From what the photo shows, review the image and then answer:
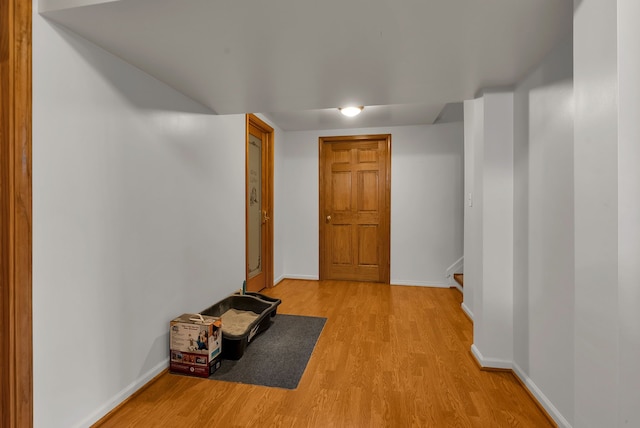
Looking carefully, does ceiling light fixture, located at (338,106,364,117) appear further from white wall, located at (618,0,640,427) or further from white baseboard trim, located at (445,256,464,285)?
white wall, located at (618,0,640,427)

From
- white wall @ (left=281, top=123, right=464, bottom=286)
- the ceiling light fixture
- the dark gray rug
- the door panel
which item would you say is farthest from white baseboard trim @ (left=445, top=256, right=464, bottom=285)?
the door panel

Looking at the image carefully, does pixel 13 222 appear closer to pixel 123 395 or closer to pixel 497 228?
pixel 123 395

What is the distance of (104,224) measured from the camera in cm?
160

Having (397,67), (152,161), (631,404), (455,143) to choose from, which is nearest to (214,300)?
(152,161)

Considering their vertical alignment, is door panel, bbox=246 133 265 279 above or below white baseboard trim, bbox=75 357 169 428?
above

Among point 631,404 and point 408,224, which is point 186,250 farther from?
point 408,224

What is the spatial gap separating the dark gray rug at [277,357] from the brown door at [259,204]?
3.45 feet

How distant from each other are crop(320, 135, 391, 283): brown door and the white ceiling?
7.13ft

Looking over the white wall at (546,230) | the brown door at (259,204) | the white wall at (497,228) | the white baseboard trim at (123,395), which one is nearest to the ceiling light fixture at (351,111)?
the brown door at (259,204)

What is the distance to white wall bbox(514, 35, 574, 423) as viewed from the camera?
4.80 feet

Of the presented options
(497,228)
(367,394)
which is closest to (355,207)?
(497,228)

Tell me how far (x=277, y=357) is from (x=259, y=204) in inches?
83.4

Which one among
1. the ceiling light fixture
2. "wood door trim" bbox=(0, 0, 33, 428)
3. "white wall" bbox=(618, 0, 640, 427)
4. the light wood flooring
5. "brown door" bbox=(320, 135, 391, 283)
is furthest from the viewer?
"brown door" bbox=(320, 135, 391, 283)

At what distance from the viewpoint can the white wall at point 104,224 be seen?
4.30ft
